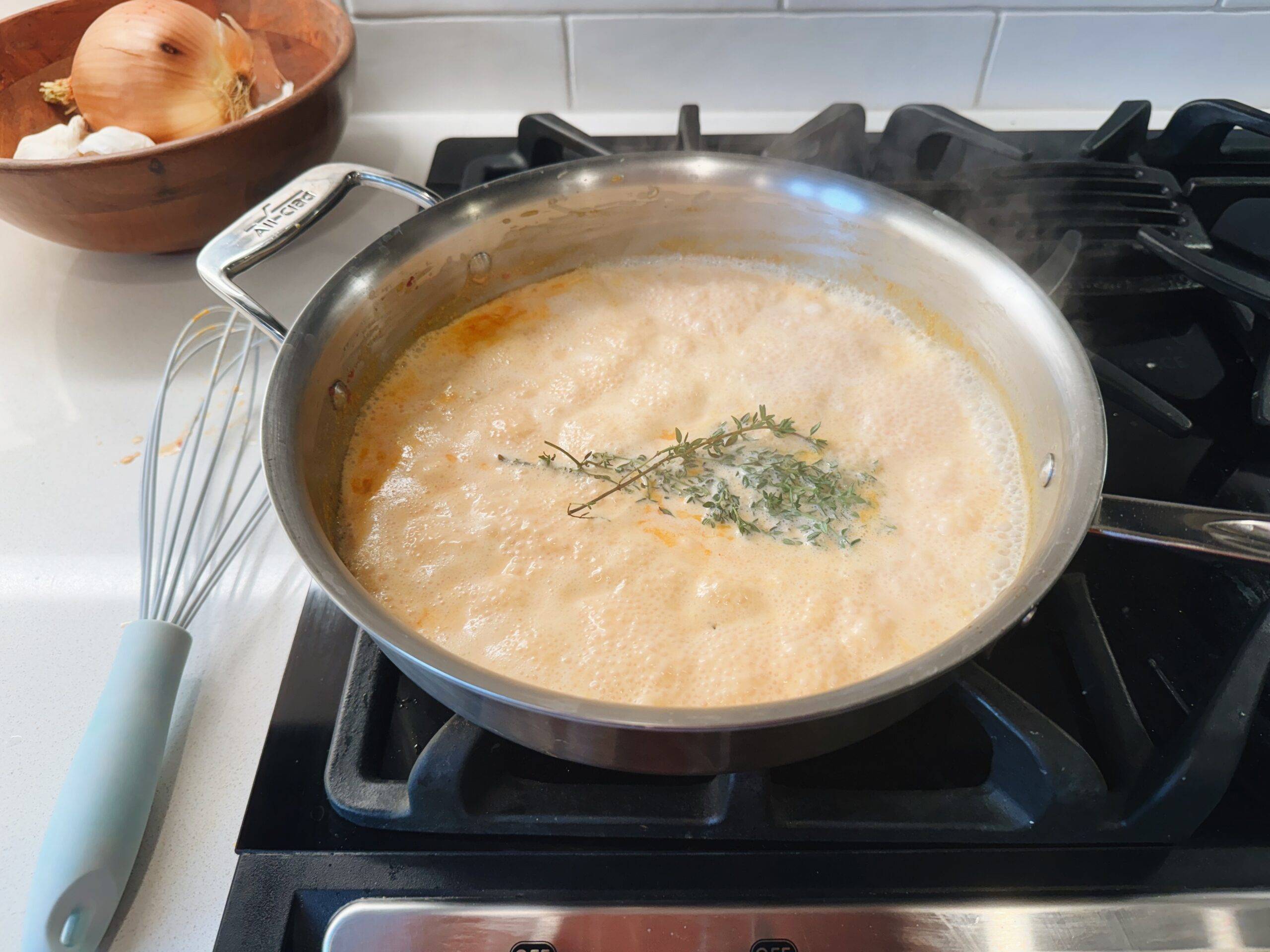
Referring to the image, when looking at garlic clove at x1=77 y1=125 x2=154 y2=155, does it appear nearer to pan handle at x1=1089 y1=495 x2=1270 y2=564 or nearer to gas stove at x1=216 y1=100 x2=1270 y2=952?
gas stove at x1=216 y1=100 x2=1270 y2=952

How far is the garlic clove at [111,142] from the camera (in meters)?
0.95

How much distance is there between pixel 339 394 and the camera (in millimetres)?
785

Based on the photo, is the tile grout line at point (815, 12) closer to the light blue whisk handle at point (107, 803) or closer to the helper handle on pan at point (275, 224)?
the helper handle on pan at point (275, 224)

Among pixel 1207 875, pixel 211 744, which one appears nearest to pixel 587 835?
pixel 211 744

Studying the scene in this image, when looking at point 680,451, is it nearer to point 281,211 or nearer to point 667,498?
point 667,498

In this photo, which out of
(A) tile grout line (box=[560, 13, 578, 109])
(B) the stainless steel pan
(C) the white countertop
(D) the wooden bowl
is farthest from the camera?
(A) tile grout line (box=[560, 13, 578, 109])

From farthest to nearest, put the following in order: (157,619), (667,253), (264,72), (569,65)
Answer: (569,65), (264,72), (667,253), (157,619)

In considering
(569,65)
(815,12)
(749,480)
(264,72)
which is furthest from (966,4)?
(264,72)

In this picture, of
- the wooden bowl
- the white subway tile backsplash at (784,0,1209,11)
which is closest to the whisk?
the wooden bowl

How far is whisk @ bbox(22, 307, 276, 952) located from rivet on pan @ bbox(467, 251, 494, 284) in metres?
0.24

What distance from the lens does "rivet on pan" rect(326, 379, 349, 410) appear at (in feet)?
2.50

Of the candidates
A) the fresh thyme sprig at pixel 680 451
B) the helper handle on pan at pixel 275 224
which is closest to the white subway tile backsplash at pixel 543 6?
the helper handle on pan at pixel 275 224

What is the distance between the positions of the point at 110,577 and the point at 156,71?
59 cm

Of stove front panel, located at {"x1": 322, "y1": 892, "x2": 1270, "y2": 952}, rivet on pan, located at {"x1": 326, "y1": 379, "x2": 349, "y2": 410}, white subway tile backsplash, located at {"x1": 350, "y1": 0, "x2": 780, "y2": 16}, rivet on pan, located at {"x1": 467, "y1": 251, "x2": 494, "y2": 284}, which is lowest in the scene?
stove front panel, located at {"x1": 322, "y1": 892, "x2": 1270, "y2": 952}
